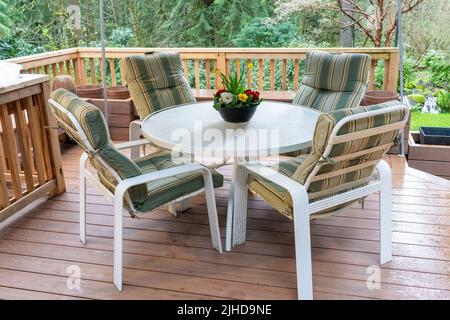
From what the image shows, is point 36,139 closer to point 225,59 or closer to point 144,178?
point 144,178

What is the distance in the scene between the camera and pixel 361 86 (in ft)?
10.3

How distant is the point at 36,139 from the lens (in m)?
3.01

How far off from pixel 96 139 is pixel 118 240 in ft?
1.66

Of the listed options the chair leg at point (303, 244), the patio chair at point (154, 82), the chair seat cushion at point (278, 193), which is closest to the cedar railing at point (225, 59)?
the patio chair at point (154, 82)

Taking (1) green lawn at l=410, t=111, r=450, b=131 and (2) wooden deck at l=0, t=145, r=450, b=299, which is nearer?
(2) wooden deck at l=0, t=145, r=450, b=299

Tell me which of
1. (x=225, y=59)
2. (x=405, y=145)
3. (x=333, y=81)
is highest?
(x=225, y=59)

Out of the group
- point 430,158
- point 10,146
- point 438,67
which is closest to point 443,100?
point 438,67

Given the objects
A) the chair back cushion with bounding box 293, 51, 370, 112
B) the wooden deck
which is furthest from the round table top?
the wooden deck

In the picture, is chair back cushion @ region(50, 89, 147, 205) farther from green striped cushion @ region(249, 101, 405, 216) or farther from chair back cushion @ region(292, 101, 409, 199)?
chair back cushion @ region(292, 101, 409, 199)

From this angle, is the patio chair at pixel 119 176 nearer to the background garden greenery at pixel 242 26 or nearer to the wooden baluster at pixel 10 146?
the wooden baluster at pixel 10 146

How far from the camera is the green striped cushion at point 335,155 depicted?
1.77 metres

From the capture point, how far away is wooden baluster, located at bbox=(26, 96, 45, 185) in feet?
9.64

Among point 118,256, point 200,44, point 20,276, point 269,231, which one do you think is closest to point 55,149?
point 20,276

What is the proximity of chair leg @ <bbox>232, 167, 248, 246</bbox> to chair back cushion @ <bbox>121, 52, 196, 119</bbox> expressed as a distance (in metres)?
1.30
